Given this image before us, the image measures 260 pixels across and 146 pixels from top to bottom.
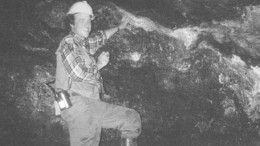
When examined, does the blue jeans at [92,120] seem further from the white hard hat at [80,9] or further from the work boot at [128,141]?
the white hard hat at [80,9]

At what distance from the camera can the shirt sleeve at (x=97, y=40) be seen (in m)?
4.73

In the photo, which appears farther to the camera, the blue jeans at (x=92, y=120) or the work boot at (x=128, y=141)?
the work boot at (x=128, y=141)

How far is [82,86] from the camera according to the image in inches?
171

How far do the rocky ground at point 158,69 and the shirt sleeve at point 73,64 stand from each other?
3.23ft

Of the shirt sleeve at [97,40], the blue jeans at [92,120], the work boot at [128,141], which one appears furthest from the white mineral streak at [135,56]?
the work boot at [128,141]

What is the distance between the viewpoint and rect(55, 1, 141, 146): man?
415 centimetres

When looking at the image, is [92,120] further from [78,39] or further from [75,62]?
[78,39]

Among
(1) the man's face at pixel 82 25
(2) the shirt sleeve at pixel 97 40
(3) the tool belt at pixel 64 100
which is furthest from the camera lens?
(2) the shirt sleeve at pixel 97 40

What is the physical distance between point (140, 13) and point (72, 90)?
1.81 meters

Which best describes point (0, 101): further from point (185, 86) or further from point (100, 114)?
point (185, 86)

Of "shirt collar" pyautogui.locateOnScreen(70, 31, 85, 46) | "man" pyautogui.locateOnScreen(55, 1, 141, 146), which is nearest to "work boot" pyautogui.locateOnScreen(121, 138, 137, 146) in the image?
"man" pyautogui.locateOnScreen(55, 1, 141, 146)

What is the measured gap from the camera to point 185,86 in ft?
17.5

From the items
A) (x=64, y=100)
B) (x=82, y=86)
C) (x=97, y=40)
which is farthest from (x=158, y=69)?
(x=64, y=100)

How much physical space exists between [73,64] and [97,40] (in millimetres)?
837
